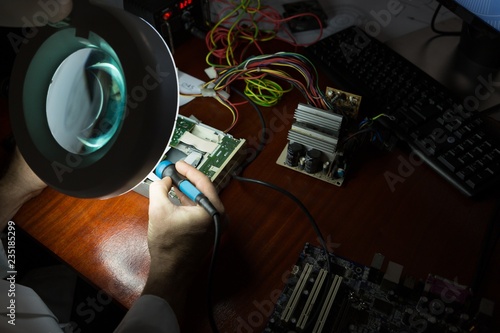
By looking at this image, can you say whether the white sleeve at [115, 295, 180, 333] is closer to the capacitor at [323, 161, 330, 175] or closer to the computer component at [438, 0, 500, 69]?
the capacitor at [323, 161, 330, 175]

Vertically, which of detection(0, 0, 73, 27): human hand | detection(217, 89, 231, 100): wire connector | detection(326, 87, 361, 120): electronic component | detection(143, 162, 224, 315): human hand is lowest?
detection(143, 162, 224, 315): human hand

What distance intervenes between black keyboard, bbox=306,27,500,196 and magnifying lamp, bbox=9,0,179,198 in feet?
2.05

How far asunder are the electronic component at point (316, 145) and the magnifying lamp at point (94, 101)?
1.38 ft

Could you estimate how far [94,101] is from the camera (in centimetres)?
60

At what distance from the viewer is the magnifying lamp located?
1.65 feet

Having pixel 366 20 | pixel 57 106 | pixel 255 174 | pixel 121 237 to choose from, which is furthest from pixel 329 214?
pixel 366 20

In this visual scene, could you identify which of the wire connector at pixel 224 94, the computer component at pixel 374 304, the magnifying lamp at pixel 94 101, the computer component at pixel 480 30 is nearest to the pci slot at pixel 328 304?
the computer component at pixel 374 304

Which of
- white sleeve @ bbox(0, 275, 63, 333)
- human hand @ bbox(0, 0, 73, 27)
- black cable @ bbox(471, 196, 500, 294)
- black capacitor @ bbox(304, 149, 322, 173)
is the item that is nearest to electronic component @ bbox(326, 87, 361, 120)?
black capacitor @ bbox(304, 149, 322, 173)

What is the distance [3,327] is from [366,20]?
3.95ft

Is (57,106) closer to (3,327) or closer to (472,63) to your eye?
(3,327)

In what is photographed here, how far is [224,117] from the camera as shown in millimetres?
1065

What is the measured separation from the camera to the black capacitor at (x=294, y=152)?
0.91 m

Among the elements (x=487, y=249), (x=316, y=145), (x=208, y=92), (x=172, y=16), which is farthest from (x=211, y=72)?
(x=487, y=249)

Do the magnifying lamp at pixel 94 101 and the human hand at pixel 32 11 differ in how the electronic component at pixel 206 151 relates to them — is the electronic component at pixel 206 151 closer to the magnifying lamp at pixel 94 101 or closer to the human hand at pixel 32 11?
the magnifying lamp at pixel 94 101
